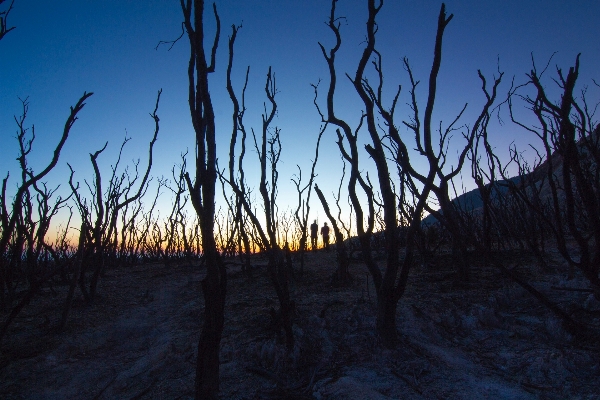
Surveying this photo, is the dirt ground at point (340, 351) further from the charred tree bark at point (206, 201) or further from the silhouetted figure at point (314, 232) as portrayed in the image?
the silhouetted figure at point (314, 232)

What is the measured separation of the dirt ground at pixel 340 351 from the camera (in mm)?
3262

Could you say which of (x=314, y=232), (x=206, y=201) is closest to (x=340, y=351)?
(x=206, y=201)

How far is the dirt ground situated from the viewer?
326cm

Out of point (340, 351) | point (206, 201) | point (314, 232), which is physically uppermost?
point (314, 232)

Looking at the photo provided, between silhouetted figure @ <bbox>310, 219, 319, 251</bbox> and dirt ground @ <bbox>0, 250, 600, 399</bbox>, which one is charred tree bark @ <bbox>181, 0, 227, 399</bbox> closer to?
dirt ground @ <bbox>0, 250, 600, 399</bbox>

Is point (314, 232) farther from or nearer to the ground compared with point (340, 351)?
farther from the ground

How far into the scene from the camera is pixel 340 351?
3.99m

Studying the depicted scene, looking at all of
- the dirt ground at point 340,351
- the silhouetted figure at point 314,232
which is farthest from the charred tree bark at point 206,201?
the silhouetted figure at point 314,232

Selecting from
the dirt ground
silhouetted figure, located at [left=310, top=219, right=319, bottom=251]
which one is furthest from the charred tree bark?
silhouetted figure, located at [left=310, top=219, right=319, bottom=251]

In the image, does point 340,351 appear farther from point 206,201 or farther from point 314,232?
point 314,232

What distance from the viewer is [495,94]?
4.98 metres

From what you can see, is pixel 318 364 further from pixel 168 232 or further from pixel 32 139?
pixel 168 232

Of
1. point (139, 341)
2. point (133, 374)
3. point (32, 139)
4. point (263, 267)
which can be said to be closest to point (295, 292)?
point (139, 341)

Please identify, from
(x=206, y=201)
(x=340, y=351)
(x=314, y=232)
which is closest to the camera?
(x=206, y=201)
